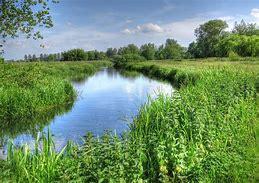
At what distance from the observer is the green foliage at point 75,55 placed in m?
145

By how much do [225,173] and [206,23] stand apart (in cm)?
11983

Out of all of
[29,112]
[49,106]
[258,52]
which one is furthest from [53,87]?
[258,52]

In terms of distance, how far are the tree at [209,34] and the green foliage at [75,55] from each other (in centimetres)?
4960

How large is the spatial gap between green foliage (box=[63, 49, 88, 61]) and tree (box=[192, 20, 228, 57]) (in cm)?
4960

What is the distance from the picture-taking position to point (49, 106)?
77.0 feet

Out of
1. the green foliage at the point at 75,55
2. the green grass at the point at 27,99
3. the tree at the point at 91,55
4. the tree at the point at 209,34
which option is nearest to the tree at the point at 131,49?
the tree at the point at 91,55

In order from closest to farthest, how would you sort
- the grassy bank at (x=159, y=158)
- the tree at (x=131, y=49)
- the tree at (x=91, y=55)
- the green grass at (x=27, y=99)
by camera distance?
the grassy bank at (x=159, y=158) < the green grass at (x=27, y=99) < the tree at (x=131, y=49) < the tree at (x=91, y=55)

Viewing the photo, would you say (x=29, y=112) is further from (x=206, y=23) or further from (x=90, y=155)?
(x=206, y=23)

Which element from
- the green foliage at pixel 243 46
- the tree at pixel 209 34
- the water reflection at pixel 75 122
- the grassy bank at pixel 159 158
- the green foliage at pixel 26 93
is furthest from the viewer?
the tree at pixel 209 34

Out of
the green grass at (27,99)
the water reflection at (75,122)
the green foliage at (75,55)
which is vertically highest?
the green foliage at (75,55)

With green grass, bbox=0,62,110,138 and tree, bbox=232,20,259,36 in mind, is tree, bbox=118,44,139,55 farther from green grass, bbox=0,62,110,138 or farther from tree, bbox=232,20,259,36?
green grass, bbox=0,62,110,138

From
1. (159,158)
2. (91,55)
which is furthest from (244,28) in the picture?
(159,158)

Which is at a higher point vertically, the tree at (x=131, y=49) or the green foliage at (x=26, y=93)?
the tree at (x=131, y=49)

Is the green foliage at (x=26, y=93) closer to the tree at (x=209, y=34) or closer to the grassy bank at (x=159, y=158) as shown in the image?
the grassy bank at (x=159, y=158)
